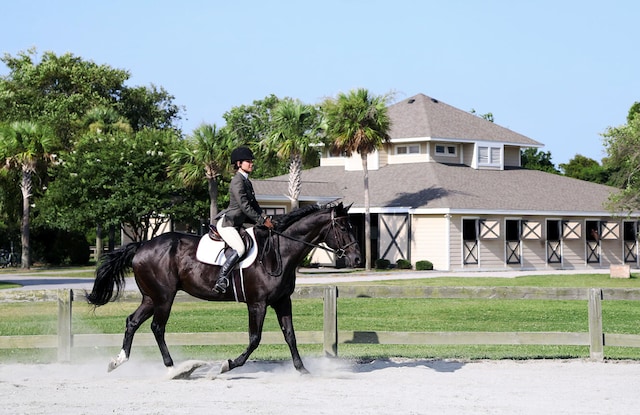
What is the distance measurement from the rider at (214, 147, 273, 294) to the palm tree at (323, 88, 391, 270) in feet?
106

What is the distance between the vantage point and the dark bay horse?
1188cm

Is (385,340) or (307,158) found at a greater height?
(307,158)

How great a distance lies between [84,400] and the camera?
10211mm

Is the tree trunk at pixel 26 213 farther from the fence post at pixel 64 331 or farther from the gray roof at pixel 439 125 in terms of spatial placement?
the fence post at pixel 64 331

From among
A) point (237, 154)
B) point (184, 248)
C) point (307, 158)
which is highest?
point (307, 158)

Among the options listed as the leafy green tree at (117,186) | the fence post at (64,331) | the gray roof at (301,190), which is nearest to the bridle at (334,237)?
the fence post at (64,331)

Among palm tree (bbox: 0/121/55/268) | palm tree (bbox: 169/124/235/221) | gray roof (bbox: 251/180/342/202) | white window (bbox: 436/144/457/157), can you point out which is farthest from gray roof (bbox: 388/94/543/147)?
palm tree (bbox: 0/121/55/268)

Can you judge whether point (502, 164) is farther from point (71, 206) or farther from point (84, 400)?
point (84, 400)

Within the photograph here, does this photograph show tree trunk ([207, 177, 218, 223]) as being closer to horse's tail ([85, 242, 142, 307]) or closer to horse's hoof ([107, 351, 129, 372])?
horse's tail ([85, 242, 142, 307])

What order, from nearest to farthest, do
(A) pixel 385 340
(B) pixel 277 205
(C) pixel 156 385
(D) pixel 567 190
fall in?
(C) pixel 156 385 → (A) pixel 385 340 → (B) pixel 277 205 → (D) pixel 567 190

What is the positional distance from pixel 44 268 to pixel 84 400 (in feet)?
138

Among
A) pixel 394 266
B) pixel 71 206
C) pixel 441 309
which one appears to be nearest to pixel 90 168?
pixel 71 206

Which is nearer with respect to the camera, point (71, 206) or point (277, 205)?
point (71, 206)

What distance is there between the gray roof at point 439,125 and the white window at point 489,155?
520 mm
